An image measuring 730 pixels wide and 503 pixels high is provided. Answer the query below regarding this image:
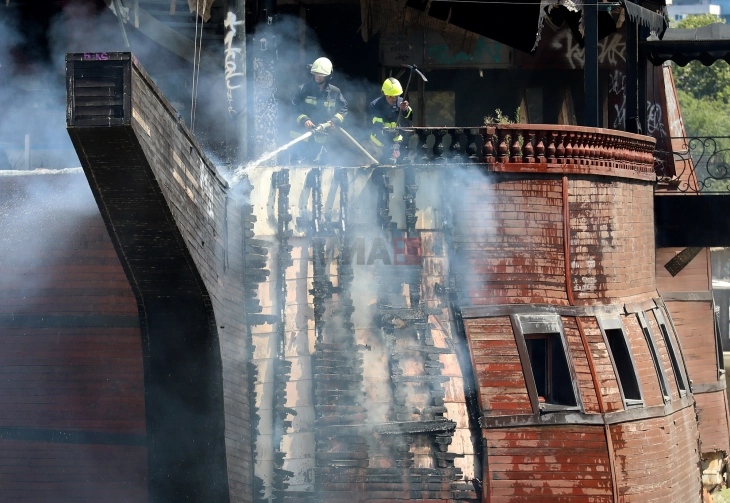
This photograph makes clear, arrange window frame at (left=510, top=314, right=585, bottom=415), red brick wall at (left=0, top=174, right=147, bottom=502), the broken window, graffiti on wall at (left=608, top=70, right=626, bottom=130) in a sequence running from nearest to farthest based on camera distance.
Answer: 1. red brick wall at (left=0, top=174, right=147, bottom=502)
2. window frame at (left=510, top=314, right=585, bottom=415)
3. the broken window
4. graffiti on wall at (left=608, top=70, right=626, bottom=130)

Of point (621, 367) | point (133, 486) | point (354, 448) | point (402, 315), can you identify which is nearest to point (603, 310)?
point (621, 367)

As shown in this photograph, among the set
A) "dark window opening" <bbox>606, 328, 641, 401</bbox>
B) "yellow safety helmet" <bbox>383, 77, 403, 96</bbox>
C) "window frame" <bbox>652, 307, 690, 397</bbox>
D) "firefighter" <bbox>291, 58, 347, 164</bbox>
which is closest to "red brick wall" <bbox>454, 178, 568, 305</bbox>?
"dark window opening" <bbox>606, 328, 641, 401</bbox>

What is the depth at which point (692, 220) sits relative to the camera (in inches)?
545

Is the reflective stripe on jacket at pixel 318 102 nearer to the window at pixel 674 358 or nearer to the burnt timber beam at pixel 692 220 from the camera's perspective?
the window at pixel 674 358

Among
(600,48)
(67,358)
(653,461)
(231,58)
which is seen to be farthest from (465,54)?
(67,358)

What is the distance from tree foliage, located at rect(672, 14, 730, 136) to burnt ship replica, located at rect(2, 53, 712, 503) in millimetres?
A: 31036

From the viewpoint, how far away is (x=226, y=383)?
9.59m

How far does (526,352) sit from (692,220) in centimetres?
457

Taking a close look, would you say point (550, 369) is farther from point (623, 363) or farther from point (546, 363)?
point (623, 363)

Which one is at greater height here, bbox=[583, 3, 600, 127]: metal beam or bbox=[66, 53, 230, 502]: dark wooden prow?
bbox=[583, 3, 600, 127]: metal beam

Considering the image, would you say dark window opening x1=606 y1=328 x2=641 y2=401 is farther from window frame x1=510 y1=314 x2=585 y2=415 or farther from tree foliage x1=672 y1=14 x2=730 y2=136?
tree foliage x1=672 y1=14 x2=730 y2=136

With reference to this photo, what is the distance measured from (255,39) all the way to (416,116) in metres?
4.21

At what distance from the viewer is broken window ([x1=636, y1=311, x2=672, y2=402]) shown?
11823mm

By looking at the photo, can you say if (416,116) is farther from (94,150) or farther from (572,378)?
(94,150)
